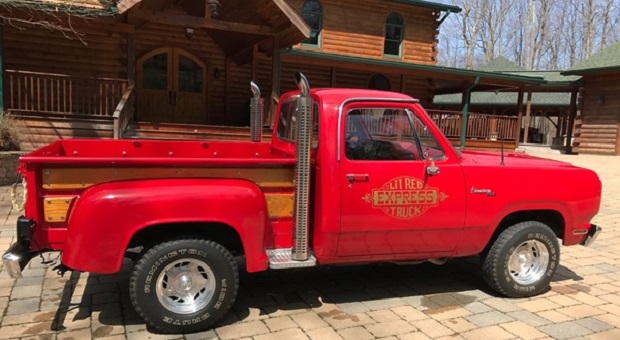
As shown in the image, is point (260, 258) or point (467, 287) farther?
point (467, 287)

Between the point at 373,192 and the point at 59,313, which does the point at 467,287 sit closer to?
the point at 373,192

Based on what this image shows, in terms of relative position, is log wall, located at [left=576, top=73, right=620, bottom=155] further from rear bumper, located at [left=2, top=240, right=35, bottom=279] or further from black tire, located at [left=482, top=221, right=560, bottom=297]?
rear bumper, located at [left=2, top=240, right=35, bottom=279]

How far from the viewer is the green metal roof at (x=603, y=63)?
22.1m

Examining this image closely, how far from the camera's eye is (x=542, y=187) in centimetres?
454

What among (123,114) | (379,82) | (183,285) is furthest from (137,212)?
(379,82)

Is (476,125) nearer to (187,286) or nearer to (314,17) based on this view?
(314,17)

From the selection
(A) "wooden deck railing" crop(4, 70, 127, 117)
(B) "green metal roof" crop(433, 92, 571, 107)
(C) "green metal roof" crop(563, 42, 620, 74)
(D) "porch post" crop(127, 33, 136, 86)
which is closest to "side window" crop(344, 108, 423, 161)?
(D) "porch post" crop(127, 33, 136, 86)

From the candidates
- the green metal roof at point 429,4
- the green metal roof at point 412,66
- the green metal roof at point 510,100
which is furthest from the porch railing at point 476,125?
the green metal roof at point 510,100

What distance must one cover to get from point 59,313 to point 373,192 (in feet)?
9.17

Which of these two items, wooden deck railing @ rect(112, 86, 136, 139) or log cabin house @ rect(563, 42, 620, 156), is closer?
wooden deck railing @ rect(112, 86, 136, 139)

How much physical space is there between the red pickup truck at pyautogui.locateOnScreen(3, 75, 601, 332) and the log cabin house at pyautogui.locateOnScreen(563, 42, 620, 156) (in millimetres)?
21323

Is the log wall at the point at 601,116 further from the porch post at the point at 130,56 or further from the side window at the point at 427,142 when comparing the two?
the side window at the point at 427,142

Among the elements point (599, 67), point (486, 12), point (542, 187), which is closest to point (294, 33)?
point (542, 187)

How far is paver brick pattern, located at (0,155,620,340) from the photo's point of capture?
12.4 feet
